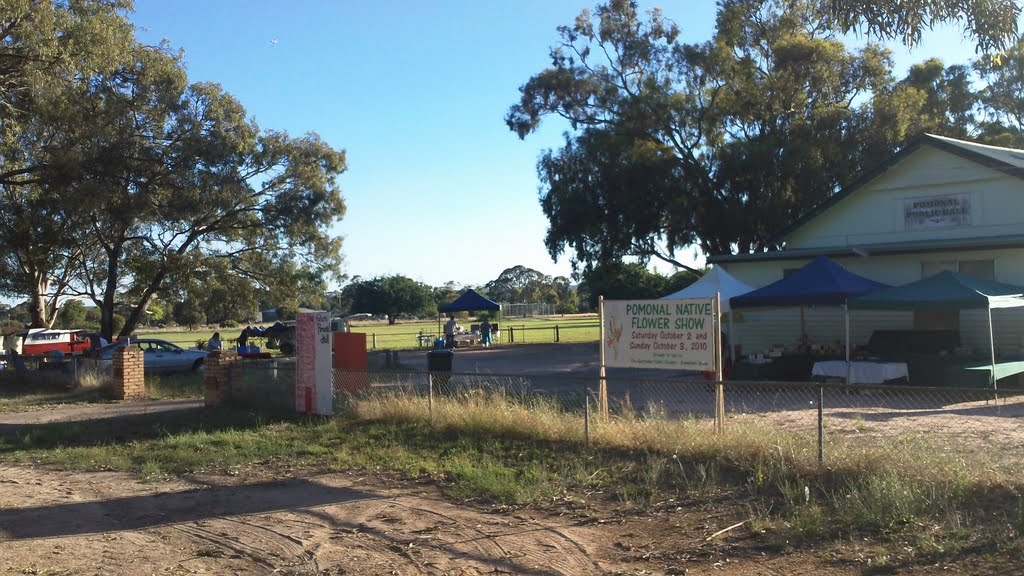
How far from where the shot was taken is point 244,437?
1290cm

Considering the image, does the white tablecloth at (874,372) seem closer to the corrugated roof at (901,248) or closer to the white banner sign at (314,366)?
the corrugated roof at (901,248)

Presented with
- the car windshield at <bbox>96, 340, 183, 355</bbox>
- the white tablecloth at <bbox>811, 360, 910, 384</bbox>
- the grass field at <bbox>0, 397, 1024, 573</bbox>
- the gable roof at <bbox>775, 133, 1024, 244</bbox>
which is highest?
the gable roof at <bbox>775, 133, 1024, 244</bbox>

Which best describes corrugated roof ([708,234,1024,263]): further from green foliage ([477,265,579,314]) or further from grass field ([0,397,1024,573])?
green foliage ([477,265,579,314])

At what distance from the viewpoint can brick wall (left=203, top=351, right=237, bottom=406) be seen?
55.1 ft

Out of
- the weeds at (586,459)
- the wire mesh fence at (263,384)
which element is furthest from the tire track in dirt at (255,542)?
the wire mesh fence at (263,384)

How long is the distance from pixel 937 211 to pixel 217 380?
1720 cm

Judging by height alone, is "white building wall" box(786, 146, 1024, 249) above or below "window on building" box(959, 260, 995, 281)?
above

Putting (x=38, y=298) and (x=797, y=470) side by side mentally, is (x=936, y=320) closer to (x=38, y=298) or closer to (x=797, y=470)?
(x=797, y=470)

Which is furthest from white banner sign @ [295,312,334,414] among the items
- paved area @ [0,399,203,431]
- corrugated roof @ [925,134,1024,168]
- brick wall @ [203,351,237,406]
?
corrugated roof @ [925,134,1024,168]

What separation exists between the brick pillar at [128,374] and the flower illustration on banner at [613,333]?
12174 millimetres

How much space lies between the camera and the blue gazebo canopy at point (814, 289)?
60.0ft

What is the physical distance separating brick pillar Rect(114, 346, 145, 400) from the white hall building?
14.6 m

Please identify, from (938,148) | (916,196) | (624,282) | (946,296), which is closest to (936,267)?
(916,196)

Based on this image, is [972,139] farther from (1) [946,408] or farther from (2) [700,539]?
(2) [700,539]
